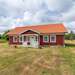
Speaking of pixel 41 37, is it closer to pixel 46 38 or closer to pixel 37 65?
pixel 46 38

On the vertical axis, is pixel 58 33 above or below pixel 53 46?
above

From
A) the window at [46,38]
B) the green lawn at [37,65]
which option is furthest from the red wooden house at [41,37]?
the green lawn at [37,65]

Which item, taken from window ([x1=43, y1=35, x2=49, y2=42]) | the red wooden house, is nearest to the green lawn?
the red wooden house

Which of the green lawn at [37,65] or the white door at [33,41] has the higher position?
the white door at [33,41]

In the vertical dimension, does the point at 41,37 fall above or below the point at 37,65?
above

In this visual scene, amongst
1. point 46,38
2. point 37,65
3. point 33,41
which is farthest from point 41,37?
point 37,65

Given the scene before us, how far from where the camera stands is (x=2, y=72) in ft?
37.0

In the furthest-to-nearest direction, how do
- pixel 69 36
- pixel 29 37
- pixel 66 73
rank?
1. pixel 69 36
2. pixel 29 37
3. pixel 66 73

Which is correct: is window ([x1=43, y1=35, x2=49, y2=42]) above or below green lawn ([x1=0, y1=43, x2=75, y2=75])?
above

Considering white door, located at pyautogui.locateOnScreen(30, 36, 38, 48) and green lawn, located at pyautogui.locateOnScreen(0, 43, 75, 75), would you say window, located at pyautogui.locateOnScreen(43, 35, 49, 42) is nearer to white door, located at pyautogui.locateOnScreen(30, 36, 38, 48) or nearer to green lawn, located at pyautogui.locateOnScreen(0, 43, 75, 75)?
white door, located at pyautogui.locateOnScreen(30, 36, 38, 48)

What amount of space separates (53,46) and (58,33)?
8.68 feet

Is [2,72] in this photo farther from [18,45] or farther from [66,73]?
[18,45]

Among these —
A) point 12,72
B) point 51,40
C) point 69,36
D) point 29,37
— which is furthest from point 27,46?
point 69,36

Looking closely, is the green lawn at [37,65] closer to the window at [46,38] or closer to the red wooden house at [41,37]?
the red wooden house at [41,37]
